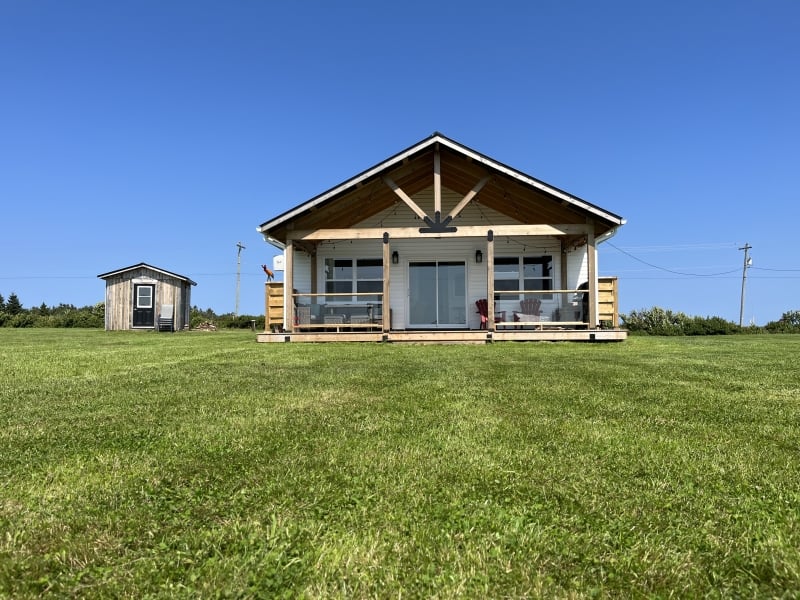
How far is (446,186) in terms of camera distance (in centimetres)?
1515

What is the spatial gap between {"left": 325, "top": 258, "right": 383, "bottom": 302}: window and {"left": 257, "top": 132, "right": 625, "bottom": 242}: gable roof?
1.39 meters

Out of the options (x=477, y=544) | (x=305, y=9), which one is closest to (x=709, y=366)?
(x=477, y=544)

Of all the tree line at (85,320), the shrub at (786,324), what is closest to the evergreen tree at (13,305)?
the tree line at (85,320)

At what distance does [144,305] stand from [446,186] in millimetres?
19056

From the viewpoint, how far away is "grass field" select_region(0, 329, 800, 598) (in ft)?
5.18

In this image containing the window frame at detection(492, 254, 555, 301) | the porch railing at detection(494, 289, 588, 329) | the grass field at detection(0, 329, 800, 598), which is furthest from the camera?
the window frame at detection(492, 254, 555, 301)

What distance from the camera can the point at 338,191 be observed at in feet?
40.6

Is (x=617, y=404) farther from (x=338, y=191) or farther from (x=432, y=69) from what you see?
(x=432, y=69)

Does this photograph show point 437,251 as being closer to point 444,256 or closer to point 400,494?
point 444,256

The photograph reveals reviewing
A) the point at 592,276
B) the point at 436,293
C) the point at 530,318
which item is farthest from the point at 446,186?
the point at 592,276

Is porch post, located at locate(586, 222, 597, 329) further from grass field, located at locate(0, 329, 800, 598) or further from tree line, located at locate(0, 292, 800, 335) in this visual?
tree line, located at locate(0, 292, 800, 335)

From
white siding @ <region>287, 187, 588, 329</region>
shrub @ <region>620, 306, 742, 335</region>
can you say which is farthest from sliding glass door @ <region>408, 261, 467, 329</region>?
shrub @ <region>620, 306, 742, 335</region>

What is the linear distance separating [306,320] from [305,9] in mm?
13619

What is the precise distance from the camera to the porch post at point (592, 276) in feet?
40.4
